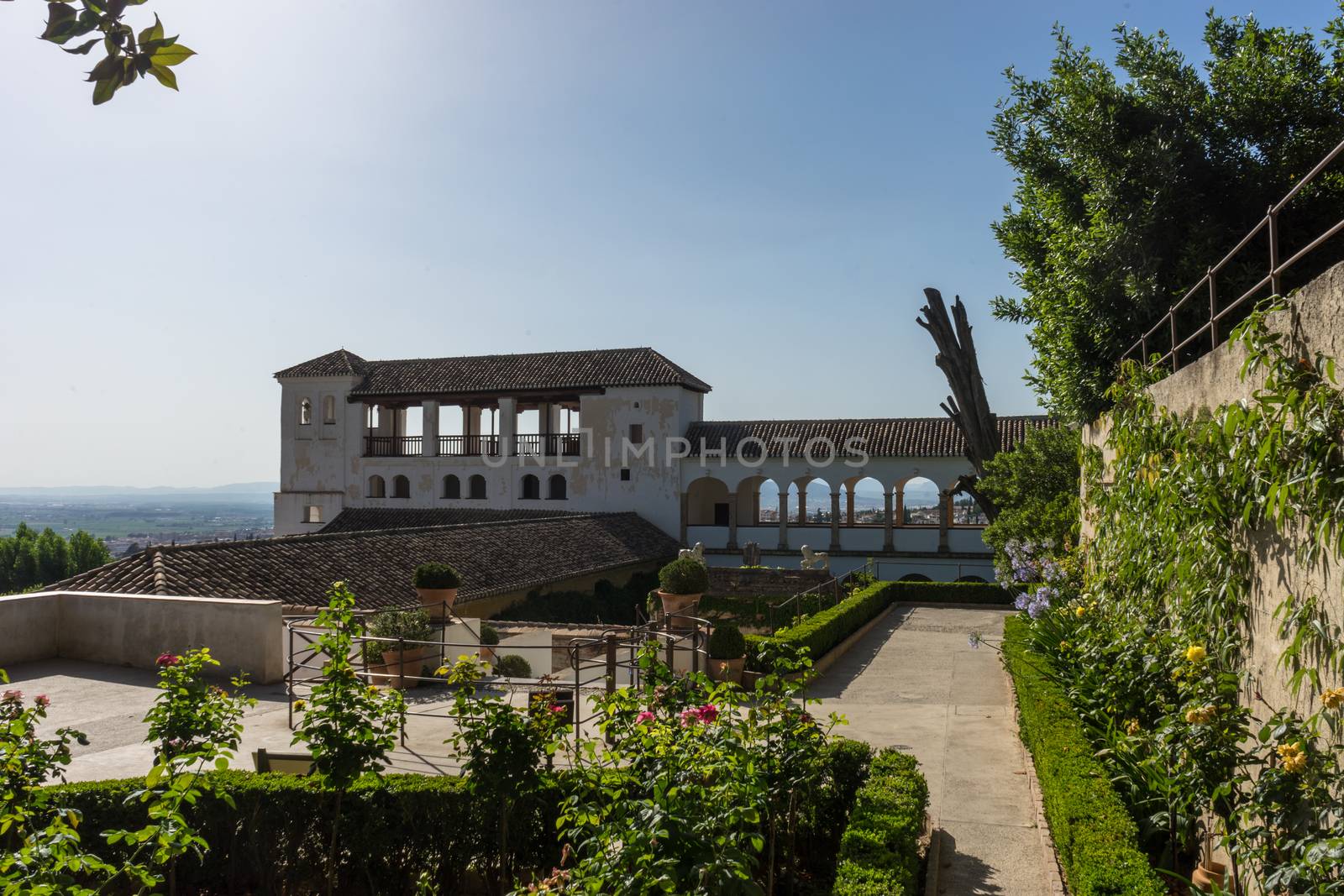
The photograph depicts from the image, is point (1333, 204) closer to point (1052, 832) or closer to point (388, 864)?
point (1052, 832)

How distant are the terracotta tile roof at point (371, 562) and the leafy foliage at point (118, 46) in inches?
510

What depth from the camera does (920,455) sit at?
30828 mm

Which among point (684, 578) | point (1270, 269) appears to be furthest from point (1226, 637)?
point (684, 578)

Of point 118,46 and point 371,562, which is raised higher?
point 118,46

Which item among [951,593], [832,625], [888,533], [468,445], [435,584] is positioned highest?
[468,445]

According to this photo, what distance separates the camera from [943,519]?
29828 millimetres

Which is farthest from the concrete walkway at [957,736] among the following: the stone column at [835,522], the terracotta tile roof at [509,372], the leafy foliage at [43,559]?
the leafy foliage at [43,559]

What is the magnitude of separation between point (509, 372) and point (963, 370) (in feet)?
68.0

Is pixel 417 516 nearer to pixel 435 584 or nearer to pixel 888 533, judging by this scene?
pixel 888 533

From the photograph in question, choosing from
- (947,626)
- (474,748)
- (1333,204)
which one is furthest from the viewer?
(947,626)

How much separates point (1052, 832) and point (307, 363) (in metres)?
38.8

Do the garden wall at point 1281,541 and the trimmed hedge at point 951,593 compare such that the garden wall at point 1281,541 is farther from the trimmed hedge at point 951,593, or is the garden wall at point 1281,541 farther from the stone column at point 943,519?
the stone column at point 943,519

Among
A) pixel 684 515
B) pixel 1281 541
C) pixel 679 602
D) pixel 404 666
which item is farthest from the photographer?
pixel 684 515

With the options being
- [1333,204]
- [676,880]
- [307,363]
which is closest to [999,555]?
[1333,204]
